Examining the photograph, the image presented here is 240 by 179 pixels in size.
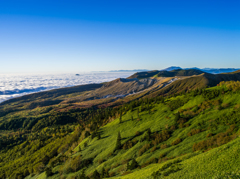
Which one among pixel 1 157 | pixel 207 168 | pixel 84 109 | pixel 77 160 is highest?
pixel 207 168

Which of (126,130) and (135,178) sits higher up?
(135,178)

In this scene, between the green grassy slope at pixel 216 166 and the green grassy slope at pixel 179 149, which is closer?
the green grassy slope at pixel 216 166

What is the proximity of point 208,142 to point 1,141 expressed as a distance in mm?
184067

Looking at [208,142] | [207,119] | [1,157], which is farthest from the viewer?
[1,157]

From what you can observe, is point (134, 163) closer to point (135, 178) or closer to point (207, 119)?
point (135, 178)

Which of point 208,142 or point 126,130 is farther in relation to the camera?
point 126,130

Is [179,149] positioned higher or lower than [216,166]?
lower

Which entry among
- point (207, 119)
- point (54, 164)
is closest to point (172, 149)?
point (207, 119)

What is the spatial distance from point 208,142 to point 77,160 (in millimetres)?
43101

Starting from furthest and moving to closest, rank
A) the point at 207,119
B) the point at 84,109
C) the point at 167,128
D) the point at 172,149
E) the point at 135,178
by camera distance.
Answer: the point at 84,109 < the point at 167,128 < the point at 207,119 < the point at 172,149 < the point at 135,178

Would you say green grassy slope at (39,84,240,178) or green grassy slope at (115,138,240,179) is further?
green grassy slope at (39,84,240,178)

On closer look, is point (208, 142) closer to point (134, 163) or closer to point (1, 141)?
point (134, 163)

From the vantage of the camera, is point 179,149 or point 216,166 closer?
point 216,166

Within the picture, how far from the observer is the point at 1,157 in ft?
362
